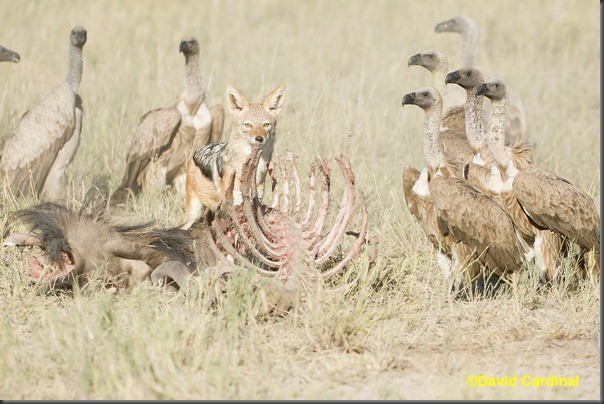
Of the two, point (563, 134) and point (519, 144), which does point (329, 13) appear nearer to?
point (563, 134)

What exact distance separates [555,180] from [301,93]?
14.1 feet

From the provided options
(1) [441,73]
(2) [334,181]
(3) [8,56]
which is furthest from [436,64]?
(3) [8,56]

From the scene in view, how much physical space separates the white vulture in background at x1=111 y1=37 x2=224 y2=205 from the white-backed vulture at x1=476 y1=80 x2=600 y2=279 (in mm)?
2893

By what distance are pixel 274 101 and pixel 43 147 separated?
6.50 feet

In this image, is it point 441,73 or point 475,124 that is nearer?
point 475,124

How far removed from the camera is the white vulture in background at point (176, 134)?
816 cm

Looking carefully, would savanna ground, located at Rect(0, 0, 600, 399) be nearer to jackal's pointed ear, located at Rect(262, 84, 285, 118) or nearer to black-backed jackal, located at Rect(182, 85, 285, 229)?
black-backed jackal, located at Rect(182, 85, 285, 229)

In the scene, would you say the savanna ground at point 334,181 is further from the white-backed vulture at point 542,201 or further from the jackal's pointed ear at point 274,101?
the jackal's pointed ear at point 274,101

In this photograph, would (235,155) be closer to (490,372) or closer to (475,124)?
(475,124)

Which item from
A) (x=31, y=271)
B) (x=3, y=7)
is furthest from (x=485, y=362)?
(x=3, y=7)

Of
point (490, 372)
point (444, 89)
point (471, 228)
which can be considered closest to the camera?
point (490, 372)

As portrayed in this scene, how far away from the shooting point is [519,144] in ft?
20.2

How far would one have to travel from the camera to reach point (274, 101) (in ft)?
21.5

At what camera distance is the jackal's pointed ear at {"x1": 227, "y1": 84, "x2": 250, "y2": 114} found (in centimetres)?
650
